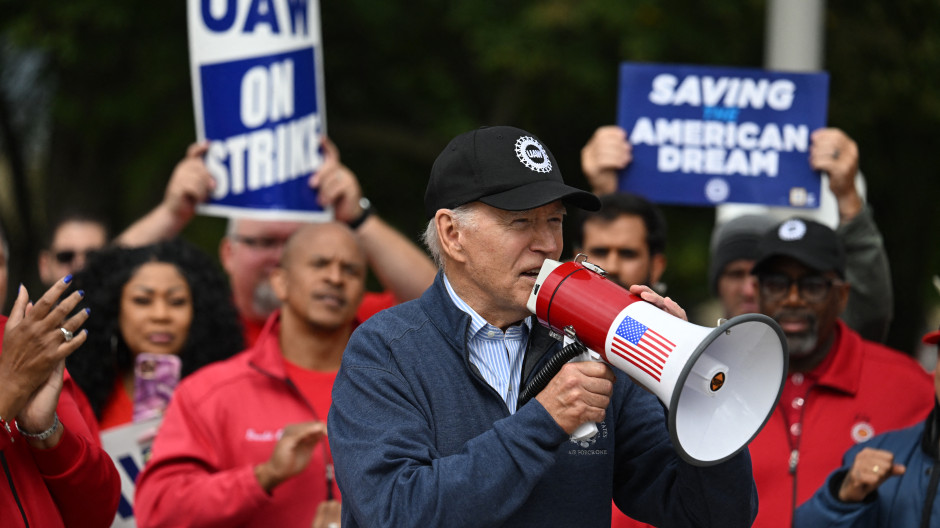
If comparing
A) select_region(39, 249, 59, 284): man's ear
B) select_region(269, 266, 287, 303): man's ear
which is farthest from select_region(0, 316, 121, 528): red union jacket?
select_region(39, 249, 59, 284): man's ear

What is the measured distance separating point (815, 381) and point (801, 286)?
0.38 m

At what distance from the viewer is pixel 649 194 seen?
5.42 m

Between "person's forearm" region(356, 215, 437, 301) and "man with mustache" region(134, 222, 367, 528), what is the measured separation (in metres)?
0.51

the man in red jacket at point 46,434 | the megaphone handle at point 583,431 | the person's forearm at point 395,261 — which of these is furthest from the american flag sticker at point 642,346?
the person's forearm at point 395,261

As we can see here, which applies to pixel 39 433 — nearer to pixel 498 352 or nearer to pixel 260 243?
pixel 498 352

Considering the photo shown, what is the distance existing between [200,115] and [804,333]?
2.86 m

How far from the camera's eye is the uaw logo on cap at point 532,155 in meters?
2.78

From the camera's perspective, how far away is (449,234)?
2.85 meters

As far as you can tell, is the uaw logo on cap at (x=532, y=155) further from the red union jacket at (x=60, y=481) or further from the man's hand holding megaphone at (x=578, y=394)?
the red union jacket at (x=60, y=481)

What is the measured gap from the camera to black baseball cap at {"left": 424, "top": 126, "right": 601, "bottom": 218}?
2.73 meters

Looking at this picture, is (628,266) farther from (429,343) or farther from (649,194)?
(429,343)

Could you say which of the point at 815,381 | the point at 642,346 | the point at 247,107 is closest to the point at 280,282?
the point at 247,107

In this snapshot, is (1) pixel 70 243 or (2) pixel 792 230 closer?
(2) pixel 792 230

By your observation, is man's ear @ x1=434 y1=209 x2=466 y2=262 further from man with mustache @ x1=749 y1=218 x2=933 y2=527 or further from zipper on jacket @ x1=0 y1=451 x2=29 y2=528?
man with mustache @ x1=749 y1=218 x2=933 y2=527
